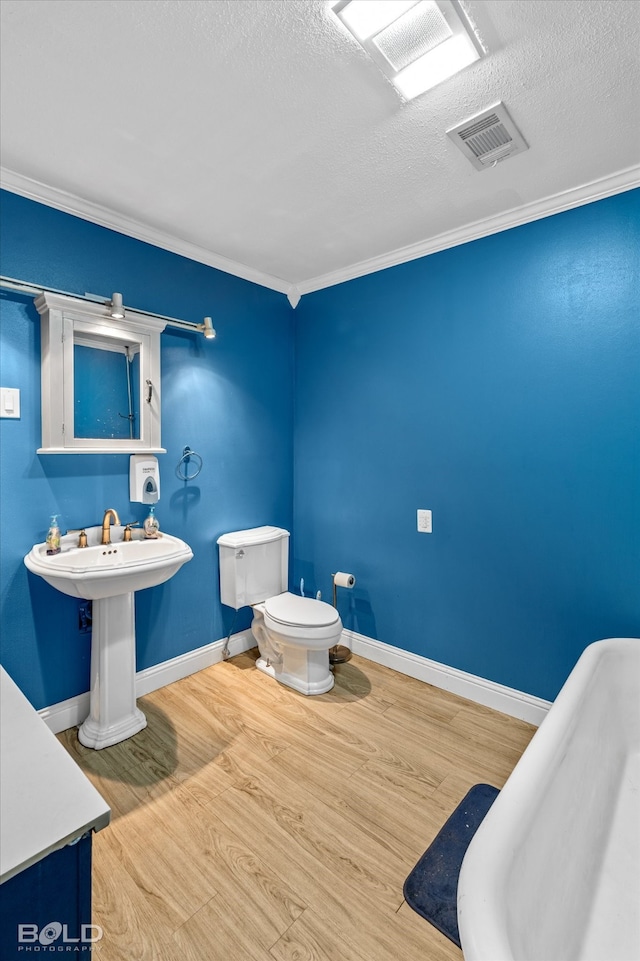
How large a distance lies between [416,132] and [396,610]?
2378 millimetres

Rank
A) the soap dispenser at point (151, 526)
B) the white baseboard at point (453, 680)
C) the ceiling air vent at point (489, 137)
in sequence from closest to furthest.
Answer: the ceiling air vent at point (489, 137)
the white baseboard at point (453, 680)
the soap dispenser at point (151, 526)

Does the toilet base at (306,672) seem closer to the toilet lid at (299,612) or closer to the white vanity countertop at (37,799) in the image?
the toilet lid at (299,612)

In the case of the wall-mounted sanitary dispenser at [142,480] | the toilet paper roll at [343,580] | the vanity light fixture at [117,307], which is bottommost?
the toilet paper roll at [343,580]

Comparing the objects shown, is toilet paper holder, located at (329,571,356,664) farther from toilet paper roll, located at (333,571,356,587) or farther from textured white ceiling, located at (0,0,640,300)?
textured white ceiling, located at (0,0,640,300)

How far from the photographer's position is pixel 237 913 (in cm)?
132

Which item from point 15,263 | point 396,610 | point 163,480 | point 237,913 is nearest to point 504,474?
point 396,610

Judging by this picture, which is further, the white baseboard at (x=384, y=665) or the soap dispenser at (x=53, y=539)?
the white baseboard at (x=384, y=665)

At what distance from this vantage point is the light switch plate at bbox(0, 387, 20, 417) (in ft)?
6.26

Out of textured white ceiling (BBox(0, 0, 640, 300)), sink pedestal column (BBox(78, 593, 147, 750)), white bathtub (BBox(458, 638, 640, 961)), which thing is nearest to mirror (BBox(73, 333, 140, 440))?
textured white ceiling (BBox(0, 0, 640, 300))

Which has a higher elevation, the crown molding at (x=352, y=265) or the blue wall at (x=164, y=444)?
the crown molding at (x=352, y=265)

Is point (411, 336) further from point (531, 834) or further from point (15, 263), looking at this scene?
point (531, 834)

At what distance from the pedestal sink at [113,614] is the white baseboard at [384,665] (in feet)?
0.44

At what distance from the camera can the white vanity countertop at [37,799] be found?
0.65 meters

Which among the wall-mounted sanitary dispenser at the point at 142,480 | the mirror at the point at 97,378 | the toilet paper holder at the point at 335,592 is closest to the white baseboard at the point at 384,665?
the toilet paper holder at the point at 335,592
